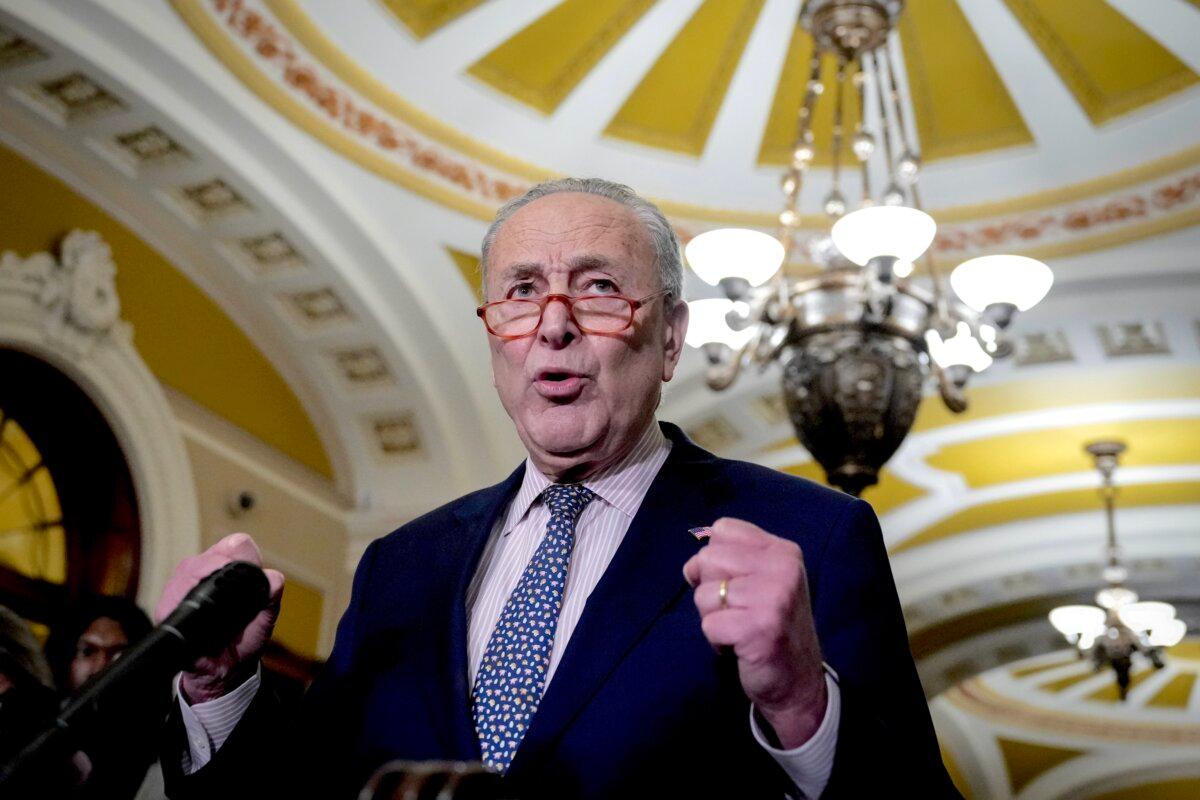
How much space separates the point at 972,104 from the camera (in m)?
6.36

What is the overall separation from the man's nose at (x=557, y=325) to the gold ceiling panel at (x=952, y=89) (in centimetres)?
482

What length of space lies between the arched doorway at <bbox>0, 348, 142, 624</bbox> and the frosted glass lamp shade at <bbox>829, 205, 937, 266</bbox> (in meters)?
3.37

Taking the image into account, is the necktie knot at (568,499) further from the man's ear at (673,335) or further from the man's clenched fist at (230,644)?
the man's clenched fist at (230,644)

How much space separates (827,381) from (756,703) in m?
3.14

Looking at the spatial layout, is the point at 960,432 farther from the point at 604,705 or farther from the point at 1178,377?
the point at 604,705

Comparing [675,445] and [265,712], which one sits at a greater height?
[675,445]

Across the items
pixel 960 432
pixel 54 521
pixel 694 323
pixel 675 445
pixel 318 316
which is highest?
pixel 960 432

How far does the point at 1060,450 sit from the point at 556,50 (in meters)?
4.75

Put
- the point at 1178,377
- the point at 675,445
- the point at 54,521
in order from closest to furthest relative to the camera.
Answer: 1. the point at 675,445
2. the point at 54,521
3. the point at 1178,377

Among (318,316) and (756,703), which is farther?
(318,316)

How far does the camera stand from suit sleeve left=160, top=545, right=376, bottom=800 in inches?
51.6

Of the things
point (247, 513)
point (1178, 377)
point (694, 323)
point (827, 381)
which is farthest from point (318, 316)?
point (1178, 377)

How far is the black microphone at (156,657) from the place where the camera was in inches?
36.2

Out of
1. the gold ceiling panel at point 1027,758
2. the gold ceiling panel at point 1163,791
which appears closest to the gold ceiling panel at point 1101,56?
the gold ceiling panel at point 1027,758
